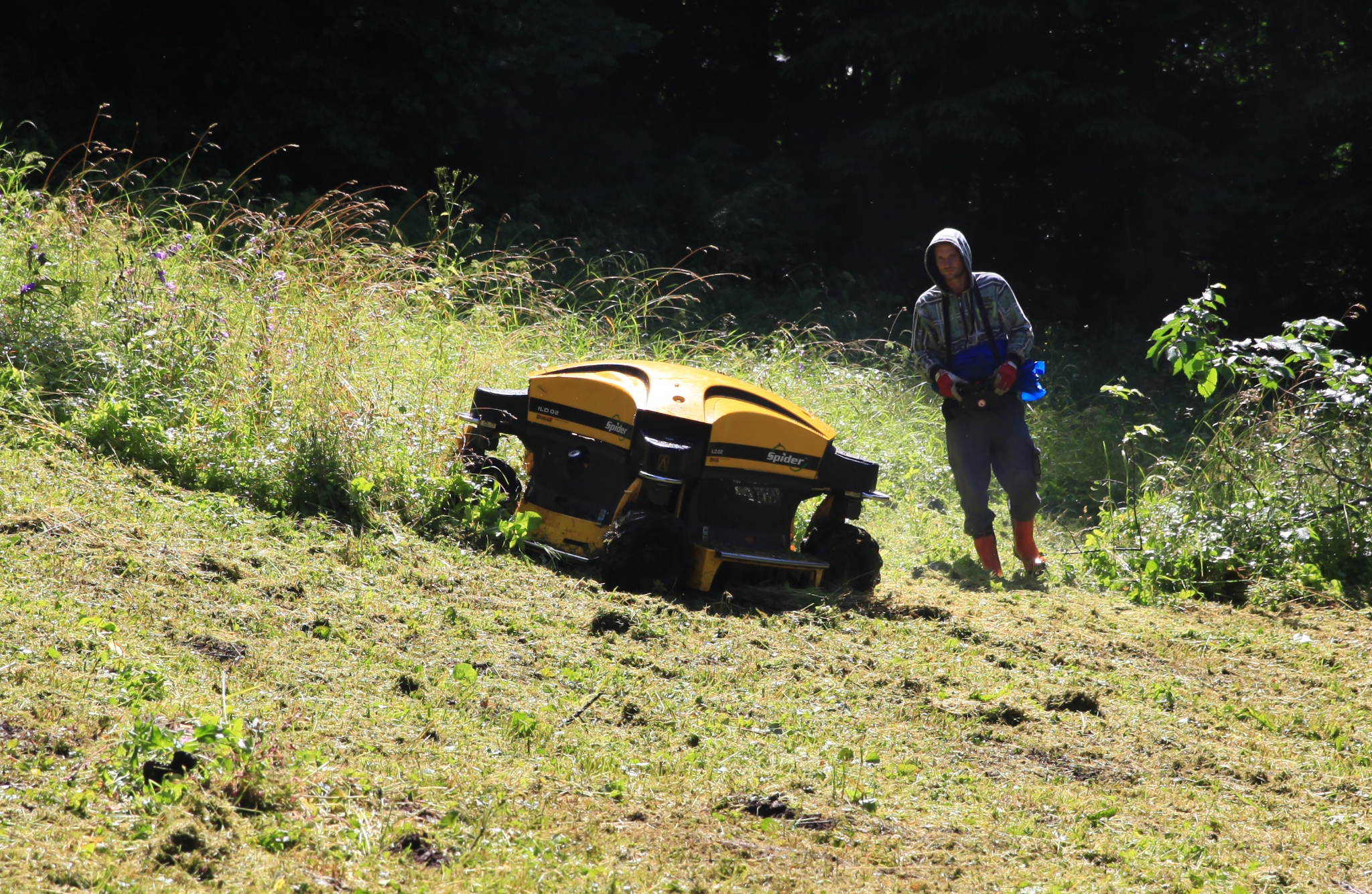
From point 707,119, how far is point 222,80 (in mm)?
7932

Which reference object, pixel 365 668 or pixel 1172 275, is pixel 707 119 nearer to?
pixel 1172 275

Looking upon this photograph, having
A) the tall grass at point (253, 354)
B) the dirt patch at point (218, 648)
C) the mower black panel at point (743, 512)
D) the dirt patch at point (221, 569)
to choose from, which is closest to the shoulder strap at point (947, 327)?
the mower black panel at point (743, 512)

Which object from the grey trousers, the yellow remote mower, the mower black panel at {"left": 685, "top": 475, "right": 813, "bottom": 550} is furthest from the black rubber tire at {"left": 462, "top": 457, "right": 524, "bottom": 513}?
the grey trousers

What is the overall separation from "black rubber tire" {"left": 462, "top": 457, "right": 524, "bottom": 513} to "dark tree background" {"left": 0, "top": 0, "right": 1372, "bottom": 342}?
779cm

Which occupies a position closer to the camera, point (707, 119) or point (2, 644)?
point (2, 644)

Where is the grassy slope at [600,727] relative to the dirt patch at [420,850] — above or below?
above

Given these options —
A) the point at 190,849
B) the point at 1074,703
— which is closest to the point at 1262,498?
the point at 1074,703

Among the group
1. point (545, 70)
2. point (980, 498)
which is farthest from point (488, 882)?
point (545, 70)

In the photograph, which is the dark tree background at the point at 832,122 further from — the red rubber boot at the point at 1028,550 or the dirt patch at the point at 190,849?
the dirt patch at the point at 190,849

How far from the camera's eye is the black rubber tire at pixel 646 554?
4801 millimetres

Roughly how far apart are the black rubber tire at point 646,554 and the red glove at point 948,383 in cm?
182

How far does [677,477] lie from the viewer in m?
4.79

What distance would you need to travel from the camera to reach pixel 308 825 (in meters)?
2.56

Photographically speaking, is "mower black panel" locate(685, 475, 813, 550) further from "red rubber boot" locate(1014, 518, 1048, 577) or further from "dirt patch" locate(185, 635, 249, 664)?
"dirt patch" locate(185, 635, 249, 664)
